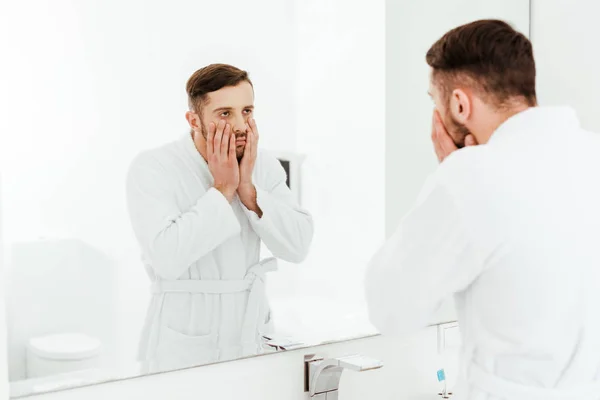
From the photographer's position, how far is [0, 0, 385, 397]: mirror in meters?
1.14

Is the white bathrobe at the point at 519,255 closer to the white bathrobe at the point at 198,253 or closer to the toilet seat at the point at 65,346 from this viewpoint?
the white bathrobe at the point at 198,253

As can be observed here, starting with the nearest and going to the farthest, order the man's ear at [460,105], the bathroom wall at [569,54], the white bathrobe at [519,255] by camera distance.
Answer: the white bathrobe at [519,255] → the man's ear at [460,105] → the bathroom wall at [569,54]

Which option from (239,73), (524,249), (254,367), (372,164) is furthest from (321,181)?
(524,249)

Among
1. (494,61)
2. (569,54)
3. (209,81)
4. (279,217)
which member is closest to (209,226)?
(279,217)

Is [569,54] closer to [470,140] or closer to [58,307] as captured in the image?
[470,140]

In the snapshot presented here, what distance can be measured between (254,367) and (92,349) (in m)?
0.33

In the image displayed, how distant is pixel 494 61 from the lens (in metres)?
1.06

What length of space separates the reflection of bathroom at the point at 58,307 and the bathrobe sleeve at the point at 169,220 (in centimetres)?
9

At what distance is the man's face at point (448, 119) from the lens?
1.16 m

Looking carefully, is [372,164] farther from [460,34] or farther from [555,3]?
[555,3]

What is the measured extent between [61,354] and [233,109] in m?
0.56

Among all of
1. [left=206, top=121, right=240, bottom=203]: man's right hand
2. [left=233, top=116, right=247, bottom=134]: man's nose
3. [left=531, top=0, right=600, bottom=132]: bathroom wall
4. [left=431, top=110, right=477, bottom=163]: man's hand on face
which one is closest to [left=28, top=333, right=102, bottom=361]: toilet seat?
[left=206, top=121, right=240, bottom=203]: man's right hand

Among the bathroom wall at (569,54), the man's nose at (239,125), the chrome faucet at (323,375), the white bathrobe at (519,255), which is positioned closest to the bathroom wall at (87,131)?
the man's nose at (239,125)

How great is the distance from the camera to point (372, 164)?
1561 mm
